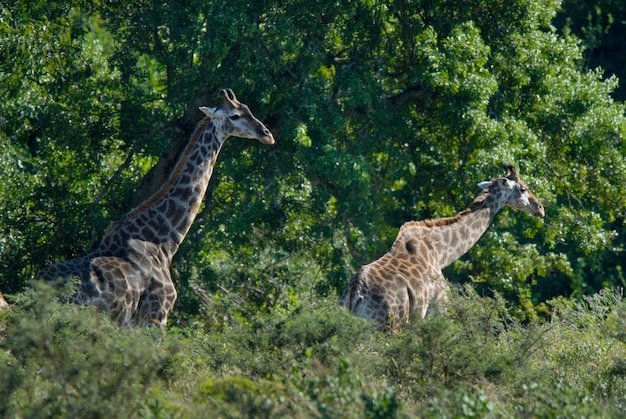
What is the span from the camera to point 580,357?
11742 millimetres

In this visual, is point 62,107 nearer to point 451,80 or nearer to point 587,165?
point 451,80

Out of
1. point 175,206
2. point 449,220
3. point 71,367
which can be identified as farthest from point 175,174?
point 71,367

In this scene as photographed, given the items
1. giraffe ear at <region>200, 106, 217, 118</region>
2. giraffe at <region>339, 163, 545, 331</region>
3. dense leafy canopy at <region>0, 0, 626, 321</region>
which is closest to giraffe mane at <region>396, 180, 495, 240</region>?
giraffe at <region>339, 163, 545, 331</region>

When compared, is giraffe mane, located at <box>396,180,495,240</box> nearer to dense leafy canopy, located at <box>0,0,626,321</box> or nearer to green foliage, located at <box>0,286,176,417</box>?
dense leafy canopy, located at <box>0,0,626,321</box>

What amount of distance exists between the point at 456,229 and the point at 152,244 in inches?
157

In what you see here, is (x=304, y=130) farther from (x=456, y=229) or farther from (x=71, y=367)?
(x=71, y=367)

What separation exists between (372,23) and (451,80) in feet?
4.62

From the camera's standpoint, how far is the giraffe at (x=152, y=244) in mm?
12250

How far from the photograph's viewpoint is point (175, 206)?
13484 millimetres

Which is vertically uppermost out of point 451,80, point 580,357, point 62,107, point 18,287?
point 451,80

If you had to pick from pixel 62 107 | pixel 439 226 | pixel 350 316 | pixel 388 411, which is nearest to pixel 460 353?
pixel 350 316

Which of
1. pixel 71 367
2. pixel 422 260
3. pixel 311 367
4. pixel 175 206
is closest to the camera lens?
pixel 71 367

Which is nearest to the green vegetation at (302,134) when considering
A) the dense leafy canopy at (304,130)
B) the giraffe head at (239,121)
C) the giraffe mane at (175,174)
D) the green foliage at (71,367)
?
the dense leafy canopy at (304,130)

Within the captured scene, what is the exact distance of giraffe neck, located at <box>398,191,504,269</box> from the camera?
14406 millimetres
